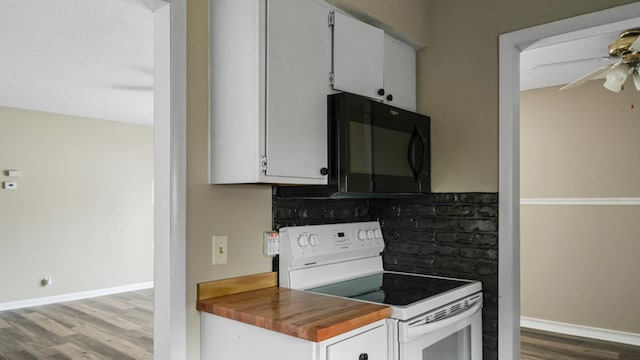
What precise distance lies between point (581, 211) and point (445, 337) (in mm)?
3029

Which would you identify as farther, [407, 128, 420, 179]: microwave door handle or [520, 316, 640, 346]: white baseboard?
[520, 316, 640, 346]: white baseboard

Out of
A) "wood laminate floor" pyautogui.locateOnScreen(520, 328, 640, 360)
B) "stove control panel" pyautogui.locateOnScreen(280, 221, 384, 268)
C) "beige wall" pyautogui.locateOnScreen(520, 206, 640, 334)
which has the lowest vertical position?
"wood laminate floor" pyautogui.locateOnScreen(520, 328, 640, 360)

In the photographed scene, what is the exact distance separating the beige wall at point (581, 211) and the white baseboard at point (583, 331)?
46 millimetres

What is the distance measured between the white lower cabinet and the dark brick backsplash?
0.44 meters

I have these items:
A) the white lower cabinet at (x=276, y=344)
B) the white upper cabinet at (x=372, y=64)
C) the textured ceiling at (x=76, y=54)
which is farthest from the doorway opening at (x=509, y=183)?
the textured ceiling at (x=76, y=54)

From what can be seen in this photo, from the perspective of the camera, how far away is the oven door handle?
1615 millimetres

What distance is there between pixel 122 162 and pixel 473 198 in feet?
18.3

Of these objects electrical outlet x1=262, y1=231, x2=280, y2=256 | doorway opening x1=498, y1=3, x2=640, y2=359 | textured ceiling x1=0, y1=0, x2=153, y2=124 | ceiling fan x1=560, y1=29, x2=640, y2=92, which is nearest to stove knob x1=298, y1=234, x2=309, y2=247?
electrical outlet x1=262, y1=231, x2=280, y2=256

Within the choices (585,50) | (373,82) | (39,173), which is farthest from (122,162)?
(585,50)

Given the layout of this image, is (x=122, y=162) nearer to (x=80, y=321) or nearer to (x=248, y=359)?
(x=80, y=321)

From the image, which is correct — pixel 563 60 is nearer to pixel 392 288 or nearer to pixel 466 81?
pixel 466 81

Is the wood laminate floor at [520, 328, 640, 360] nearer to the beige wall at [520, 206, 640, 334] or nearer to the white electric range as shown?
the beige wall at [520, 206, 640, 334]

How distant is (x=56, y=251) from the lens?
5.77 metres

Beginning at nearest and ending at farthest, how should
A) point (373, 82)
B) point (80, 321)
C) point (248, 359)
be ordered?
1. point (248, 359)
2. point (373, 82)
3. point (80, 321)
